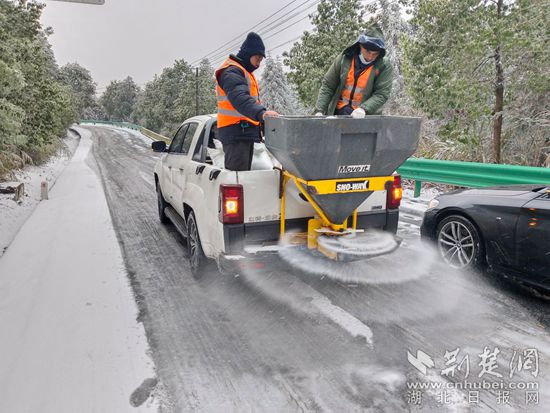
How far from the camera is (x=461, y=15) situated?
9.57m

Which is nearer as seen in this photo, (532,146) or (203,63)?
(532,146)

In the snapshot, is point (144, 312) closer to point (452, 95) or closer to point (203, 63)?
point (452, 95)

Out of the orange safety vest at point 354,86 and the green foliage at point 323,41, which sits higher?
the green foliage at point 323,41

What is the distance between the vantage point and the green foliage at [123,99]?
106 meters

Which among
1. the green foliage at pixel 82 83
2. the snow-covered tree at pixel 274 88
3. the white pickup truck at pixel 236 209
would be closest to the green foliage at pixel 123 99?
the green foliage at pixel 82 83

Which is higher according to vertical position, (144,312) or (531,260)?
(531,260)

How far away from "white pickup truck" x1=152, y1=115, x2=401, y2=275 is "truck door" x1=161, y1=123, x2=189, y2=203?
762 mm

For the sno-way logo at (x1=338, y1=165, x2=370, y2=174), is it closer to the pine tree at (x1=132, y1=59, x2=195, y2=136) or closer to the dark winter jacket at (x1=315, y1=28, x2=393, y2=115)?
the dark winter jacket at (x1=315, y1=28, x2=393, y2=115)

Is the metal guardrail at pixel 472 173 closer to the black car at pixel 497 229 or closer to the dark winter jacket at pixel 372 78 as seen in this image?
the black car at pixel 497 229

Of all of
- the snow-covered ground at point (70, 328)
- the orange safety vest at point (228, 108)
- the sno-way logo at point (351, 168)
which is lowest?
the snow-covered ground at point (70, 328)

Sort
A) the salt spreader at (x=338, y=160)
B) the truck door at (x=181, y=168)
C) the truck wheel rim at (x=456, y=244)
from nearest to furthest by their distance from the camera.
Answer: the salt spreader at (x=338, y=160) → the truck wheel rim at (x=456, y=244) → the truck door at (x=181, y=168)

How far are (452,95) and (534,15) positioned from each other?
2.22m

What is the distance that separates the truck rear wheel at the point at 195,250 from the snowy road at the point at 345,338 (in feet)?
0.46

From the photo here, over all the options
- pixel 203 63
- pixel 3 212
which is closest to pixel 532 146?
pixel 3 212
